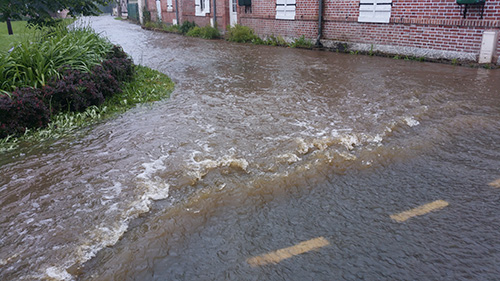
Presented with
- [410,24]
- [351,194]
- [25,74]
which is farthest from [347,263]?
[410,24]

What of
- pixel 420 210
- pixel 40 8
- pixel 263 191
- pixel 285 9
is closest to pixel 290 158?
pixel 263 191

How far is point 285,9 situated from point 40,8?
9.15 meters

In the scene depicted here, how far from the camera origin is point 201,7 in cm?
2098

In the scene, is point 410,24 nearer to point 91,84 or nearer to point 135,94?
point 135,94

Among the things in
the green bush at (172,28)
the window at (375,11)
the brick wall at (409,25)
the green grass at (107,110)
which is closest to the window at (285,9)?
the brick wall at (409,25)

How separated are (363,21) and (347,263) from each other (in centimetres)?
1027

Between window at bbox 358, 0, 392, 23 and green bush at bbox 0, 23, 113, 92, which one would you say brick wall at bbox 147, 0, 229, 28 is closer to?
window at bbox 358, 0, 392, 23

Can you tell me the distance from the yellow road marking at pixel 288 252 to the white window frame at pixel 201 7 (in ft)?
62.6

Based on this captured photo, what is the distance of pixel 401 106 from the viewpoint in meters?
6.32

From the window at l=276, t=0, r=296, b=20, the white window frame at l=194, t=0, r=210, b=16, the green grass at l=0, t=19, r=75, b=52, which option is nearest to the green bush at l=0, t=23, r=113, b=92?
the green grass at l=0, t=19, r=75, b=52

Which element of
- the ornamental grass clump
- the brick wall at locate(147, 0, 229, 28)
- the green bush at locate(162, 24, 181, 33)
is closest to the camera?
the ornamental grass clump

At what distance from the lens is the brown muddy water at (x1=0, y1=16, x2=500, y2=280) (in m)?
2.74

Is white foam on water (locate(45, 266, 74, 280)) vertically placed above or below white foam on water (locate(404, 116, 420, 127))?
below

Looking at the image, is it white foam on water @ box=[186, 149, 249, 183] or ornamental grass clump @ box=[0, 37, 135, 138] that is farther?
ornamental grass clump @ box=[0, 37, 135, 138]
